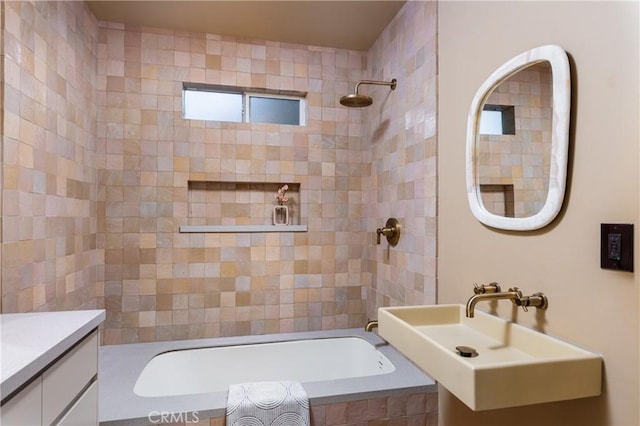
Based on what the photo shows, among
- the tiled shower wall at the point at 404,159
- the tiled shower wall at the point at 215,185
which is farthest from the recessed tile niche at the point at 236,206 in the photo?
the tiled shower wall at the point at 404,159

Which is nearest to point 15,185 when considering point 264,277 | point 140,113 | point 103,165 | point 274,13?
point 103,165

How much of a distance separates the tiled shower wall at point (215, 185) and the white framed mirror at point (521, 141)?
1.28 m

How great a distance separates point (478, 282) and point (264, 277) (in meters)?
1.50

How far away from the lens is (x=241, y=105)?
2.68 metres

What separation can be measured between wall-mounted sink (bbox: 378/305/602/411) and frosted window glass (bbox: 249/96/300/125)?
5.73ft

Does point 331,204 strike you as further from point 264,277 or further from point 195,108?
point 195,108

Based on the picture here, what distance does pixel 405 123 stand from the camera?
2201 mm

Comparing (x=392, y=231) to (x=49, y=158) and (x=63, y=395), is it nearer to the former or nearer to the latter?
(x=63, y=395)

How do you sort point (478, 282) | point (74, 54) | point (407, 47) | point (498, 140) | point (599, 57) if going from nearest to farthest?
1. point (599, 57)
2. point (498, 140)
3. point (478, 282)
4. point (74, 54)
5. point (407, 47)

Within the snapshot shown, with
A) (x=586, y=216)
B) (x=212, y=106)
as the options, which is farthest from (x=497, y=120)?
(x=212, y=106)
